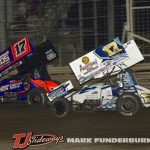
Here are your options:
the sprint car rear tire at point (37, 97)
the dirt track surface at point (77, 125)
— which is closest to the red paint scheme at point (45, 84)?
the sprint car rear tire at point (37, 97)

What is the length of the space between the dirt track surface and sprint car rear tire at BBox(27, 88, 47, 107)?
54cm

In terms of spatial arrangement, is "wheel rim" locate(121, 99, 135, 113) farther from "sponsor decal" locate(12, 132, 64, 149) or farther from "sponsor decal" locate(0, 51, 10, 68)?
"sponsor decal" locate(0, 51, 10, 68)

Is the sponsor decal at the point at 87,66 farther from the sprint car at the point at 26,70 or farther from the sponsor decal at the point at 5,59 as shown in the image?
the sponsor decal at the point at 5,59

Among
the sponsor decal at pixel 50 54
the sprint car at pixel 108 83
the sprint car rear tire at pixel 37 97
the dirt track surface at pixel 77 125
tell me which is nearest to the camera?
the dirt track surface at pixel 77 125

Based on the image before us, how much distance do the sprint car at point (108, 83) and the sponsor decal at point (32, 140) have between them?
2.28m

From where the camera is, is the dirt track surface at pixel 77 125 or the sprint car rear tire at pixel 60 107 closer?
the dirt track surface at pixel 77 125

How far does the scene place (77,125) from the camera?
9.34 meters

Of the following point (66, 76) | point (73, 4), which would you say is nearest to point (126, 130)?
point (66, 76)

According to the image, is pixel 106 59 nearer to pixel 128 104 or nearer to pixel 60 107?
pixel 128 104

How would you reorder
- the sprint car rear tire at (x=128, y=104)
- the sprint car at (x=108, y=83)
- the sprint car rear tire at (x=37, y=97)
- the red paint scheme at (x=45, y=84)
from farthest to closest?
the red paint scheme at (x=45, y=84) < the sprint car rear tire at (x=37, y=97) < the sprint car at (x=108, y=83) < the sprint car rear tire at (x=128, y=104)

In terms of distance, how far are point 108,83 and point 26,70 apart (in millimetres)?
2789

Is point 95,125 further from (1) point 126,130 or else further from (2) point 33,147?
(2) point 33,147

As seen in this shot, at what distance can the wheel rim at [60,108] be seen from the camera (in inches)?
412

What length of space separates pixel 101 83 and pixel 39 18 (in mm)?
5590
